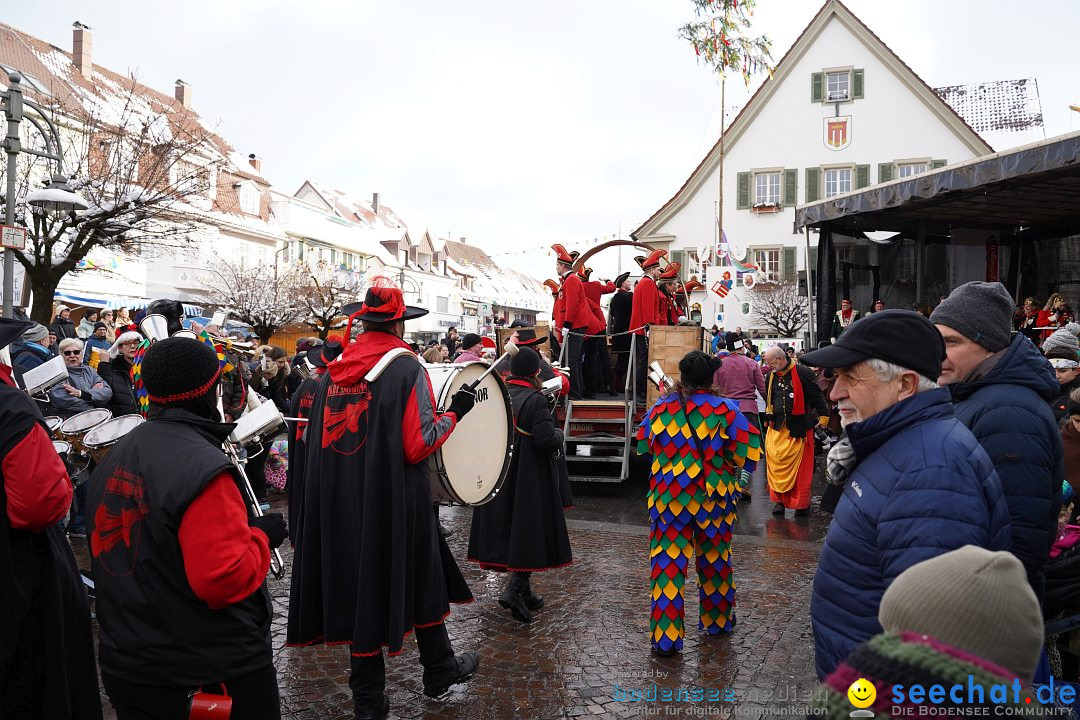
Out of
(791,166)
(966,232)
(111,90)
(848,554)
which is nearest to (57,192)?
(848,554)

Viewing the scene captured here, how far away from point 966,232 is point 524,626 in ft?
32.0

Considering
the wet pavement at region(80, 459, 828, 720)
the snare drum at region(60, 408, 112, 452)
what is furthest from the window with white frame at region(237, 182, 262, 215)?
the snare drum at region(60, 408, 112, 452)

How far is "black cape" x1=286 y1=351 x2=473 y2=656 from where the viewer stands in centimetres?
374

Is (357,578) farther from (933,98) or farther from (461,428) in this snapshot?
(933,98)

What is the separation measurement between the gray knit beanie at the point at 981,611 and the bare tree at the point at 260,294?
2969cm

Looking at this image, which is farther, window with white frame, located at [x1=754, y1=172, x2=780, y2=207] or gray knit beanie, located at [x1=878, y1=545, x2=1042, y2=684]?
window with white frame, located at [x1=754, y1=172, x2=780, y2=207]

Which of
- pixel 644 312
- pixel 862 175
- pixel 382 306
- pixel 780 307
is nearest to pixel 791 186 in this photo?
pixel 862 175

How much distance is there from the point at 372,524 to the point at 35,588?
1360 millimetres

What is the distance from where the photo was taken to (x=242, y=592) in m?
2.51

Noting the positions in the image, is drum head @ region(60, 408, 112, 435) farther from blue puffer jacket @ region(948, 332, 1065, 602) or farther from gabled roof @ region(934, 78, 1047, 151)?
gabled roof @ region(934, 78, 1047, 151)

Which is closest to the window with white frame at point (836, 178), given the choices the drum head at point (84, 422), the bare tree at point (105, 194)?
the bare tree at point (105, 194)

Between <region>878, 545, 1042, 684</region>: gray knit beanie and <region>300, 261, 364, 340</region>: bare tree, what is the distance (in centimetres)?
2967

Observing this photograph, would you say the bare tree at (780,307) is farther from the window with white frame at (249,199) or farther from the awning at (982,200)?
the window with white frame at (249,199)

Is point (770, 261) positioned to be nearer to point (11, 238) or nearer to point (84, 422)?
point (11, 238)
